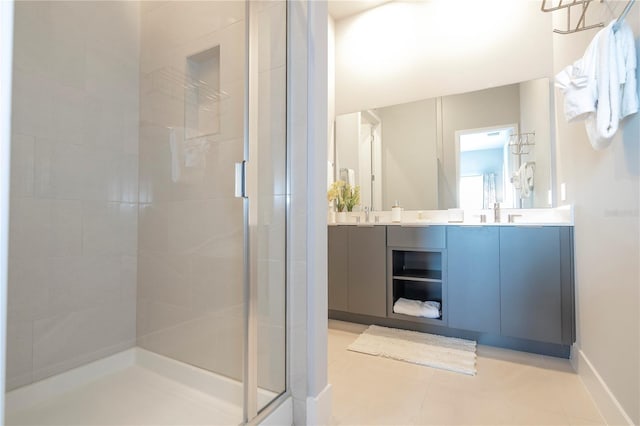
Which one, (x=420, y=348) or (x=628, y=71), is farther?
(x=420, y=348)

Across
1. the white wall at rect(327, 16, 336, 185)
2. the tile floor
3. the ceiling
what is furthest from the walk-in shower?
the ceiling

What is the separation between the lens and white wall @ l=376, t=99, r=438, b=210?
8.44 feet

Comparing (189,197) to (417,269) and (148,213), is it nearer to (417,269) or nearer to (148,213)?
(148,213)

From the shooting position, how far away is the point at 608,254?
1.25 m

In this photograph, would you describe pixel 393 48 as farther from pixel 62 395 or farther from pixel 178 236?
pixel 62 395

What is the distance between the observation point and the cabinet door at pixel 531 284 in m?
1.79

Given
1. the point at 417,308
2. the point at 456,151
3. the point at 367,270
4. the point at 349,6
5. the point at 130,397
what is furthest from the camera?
the point at 349,6

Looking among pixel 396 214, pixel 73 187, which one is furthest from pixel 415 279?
pixel 73 187

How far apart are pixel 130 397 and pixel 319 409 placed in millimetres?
921

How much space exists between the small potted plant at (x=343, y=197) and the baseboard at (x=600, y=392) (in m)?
1.86

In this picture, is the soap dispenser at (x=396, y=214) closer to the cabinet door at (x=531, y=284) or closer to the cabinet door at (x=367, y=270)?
the cabinet door at (x=367, y=270)

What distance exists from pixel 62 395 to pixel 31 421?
175 millimetres

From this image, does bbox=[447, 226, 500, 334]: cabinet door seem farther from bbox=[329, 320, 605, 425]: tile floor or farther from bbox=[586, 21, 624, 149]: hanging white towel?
bbox=[586, 21, 624, 149]: hanging white towel

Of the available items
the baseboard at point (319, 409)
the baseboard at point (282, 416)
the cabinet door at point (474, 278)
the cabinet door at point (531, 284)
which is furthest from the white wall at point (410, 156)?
the baseboard at point (282, 416)
